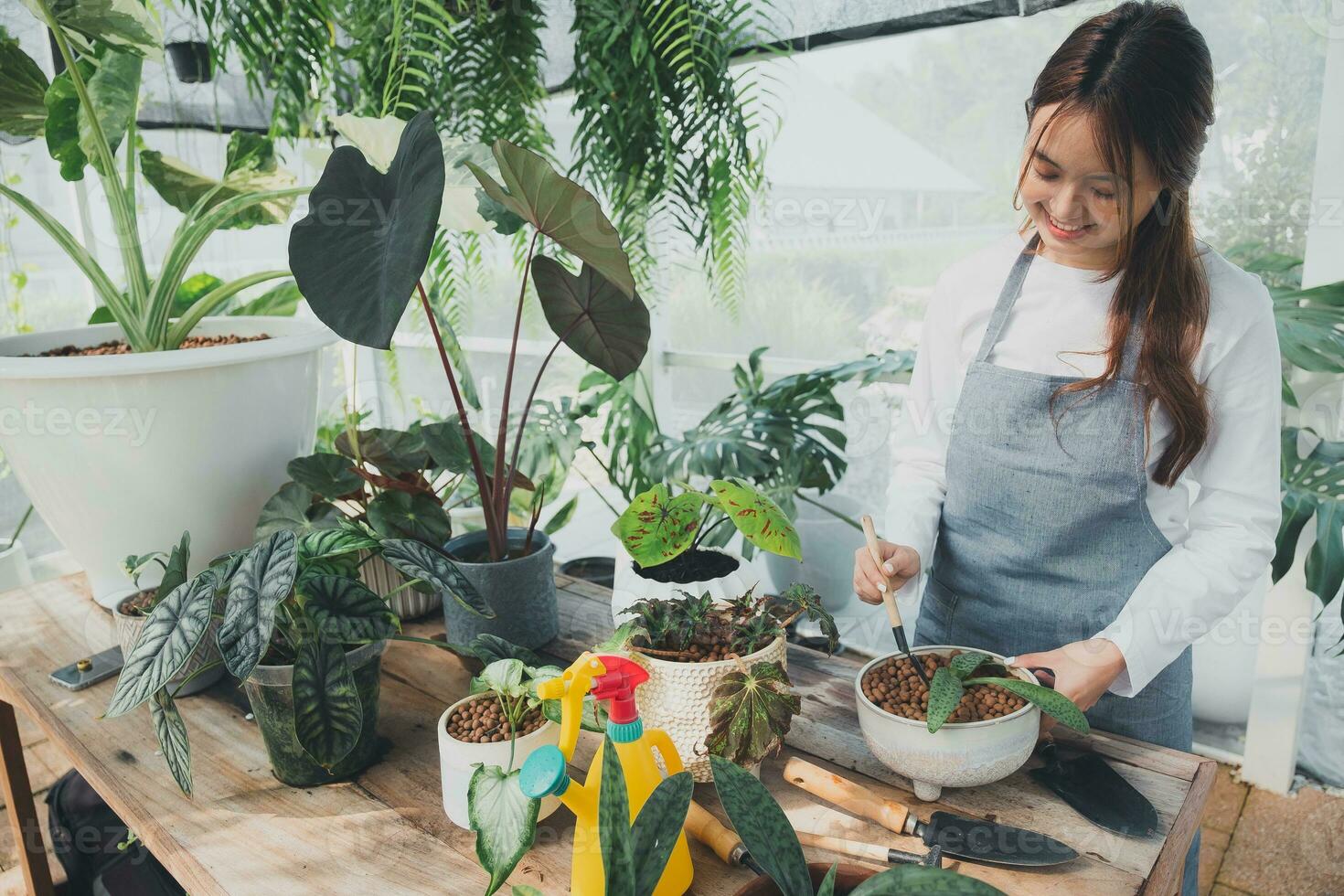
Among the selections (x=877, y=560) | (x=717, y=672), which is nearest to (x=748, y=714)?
Answer: (x=717, y=672)

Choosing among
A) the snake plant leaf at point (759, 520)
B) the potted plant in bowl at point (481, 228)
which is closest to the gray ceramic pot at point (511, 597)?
the potted plant in bowl at point (481, 228)

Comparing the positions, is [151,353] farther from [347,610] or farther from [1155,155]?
[1155,155]

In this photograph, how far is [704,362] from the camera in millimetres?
2654

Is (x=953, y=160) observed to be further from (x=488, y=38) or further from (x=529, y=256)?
(x=529, y=256)

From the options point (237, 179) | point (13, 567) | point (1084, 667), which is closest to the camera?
point (1084, 667)

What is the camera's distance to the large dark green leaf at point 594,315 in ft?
3.52

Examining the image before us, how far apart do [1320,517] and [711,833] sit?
148 cm

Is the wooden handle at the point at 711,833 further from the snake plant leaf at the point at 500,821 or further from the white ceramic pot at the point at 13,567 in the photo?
the white ceramic pot at the point at 13,567

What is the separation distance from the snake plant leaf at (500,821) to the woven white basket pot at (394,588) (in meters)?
0.53

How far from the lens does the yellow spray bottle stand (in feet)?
2.15

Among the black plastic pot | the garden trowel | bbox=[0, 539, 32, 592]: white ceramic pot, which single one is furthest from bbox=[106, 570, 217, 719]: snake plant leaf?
bbox=[0, 539, 32, 592]: white ceramic pot

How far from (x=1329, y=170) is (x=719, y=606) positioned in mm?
1620

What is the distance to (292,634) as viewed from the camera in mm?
801

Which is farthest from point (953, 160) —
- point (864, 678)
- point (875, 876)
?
point (875, 876)
